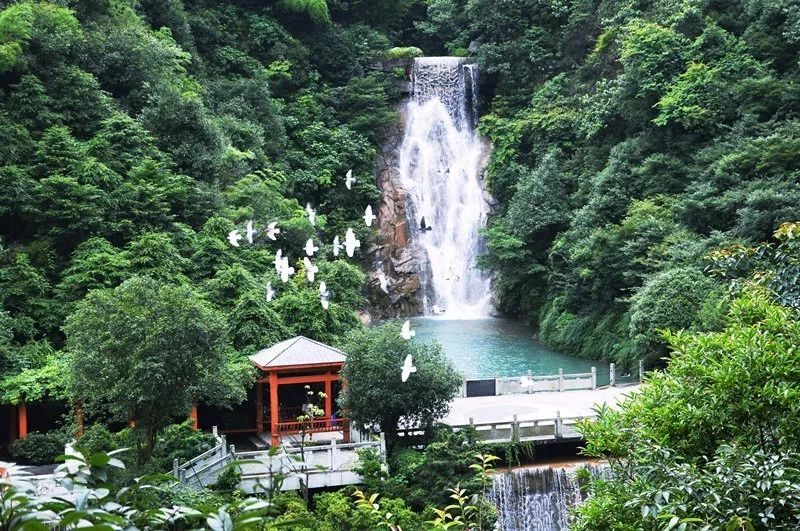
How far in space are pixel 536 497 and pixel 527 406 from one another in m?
3.52

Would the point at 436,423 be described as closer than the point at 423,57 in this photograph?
Yes

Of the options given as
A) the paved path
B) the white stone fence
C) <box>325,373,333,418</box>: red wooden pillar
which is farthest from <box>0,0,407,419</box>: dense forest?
the paved path

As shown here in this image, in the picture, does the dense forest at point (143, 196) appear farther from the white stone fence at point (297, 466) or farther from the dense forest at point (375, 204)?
the white stone fence at point (297, 466)

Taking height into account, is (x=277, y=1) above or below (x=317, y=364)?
above

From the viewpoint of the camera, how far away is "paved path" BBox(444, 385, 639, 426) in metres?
16.7

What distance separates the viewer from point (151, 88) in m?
23.9

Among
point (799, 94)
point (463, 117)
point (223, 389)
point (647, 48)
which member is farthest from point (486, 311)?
point (223, 389)

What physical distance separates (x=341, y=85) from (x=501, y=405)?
20181 mm

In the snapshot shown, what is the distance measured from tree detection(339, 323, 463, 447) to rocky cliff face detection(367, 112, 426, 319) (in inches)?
634

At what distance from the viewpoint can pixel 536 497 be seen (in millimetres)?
14555

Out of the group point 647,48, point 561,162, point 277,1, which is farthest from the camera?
point 277,1

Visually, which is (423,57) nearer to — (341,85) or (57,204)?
(341,85)

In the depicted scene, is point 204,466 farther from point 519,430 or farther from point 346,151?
point 346,151

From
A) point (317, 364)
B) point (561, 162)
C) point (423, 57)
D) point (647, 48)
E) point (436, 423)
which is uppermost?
point (423, 57)
